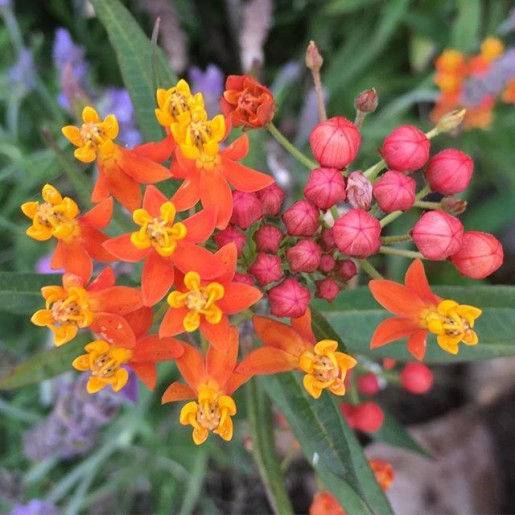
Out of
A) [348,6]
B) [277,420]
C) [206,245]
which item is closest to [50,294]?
[206,245]

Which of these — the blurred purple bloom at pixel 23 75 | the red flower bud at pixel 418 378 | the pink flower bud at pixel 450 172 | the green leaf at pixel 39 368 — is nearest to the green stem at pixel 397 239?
the pink flower bud at pixel 450 172

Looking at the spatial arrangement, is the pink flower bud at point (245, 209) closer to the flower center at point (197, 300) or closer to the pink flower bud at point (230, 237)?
the pink flower bud at point (230, 237)

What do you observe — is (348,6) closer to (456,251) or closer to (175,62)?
(175,62)

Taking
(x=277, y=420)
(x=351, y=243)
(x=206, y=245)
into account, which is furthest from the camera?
(x=277, y=420)

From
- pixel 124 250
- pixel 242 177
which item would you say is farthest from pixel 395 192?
pixel 124 250

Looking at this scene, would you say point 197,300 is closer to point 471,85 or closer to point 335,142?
point 335,142

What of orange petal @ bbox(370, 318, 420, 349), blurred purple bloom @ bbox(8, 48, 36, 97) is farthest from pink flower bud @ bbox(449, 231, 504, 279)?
blurred purple bloom @ bbox(8, 48, 36, 97)

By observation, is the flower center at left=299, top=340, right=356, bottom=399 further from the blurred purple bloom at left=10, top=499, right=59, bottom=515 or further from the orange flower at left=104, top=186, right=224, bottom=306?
the blurred purple bloom at left=10, top=499, right=59, bottom=515
